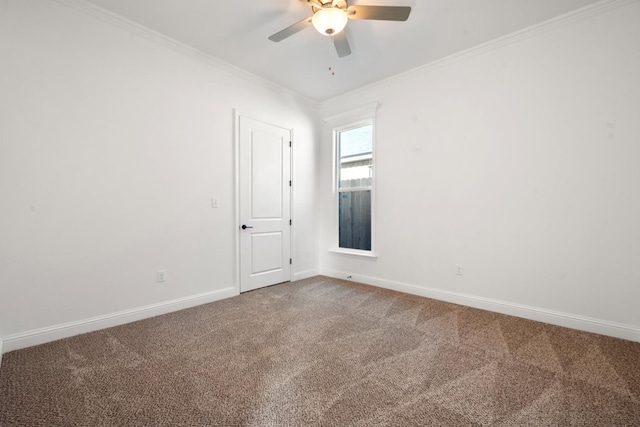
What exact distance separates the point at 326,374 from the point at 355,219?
278cm

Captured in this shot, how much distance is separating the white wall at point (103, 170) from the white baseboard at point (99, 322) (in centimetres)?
2

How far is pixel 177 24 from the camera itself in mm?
2738

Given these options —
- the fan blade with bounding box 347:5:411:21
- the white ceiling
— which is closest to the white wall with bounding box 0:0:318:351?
the white ceiling

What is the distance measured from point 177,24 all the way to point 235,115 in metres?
1.06

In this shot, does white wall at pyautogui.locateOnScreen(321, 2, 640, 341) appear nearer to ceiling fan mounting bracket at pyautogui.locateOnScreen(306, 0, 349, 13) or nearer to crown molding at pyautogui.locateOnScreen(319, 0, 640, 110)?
crown molding at pyautogui.locateOnScreen(319, 0, 640, 110)

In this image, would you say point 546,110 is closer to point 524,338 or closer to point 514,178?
point 514,178

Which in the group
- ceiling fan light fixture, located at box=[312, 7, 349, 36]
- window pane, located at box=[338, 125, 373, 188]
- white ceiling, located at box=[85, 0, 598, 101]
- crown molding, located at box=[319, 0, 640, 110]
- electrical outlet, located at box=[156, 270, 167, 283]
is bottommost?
electrical outlet, located at box=[156, 270, 167, 283]

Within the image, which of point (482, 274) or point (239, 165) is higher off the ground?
point (239, 165)

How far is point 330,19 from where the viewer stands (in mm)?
2207

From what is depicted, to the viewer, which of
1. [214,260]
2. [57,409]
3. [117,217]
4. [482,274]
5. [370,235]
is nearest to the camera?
[57,409]

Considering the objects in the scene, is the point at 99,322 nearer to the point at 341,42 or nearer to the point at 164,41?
the point at 164,41

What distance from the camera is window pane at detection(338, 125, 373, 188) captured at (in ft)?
13.9

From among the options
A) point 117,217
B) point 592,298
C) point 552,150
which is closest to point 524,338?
point 592,298

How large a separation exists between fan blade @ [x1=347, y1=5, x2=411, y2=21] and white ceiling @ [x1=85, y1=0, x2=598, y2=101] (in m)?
0.31
